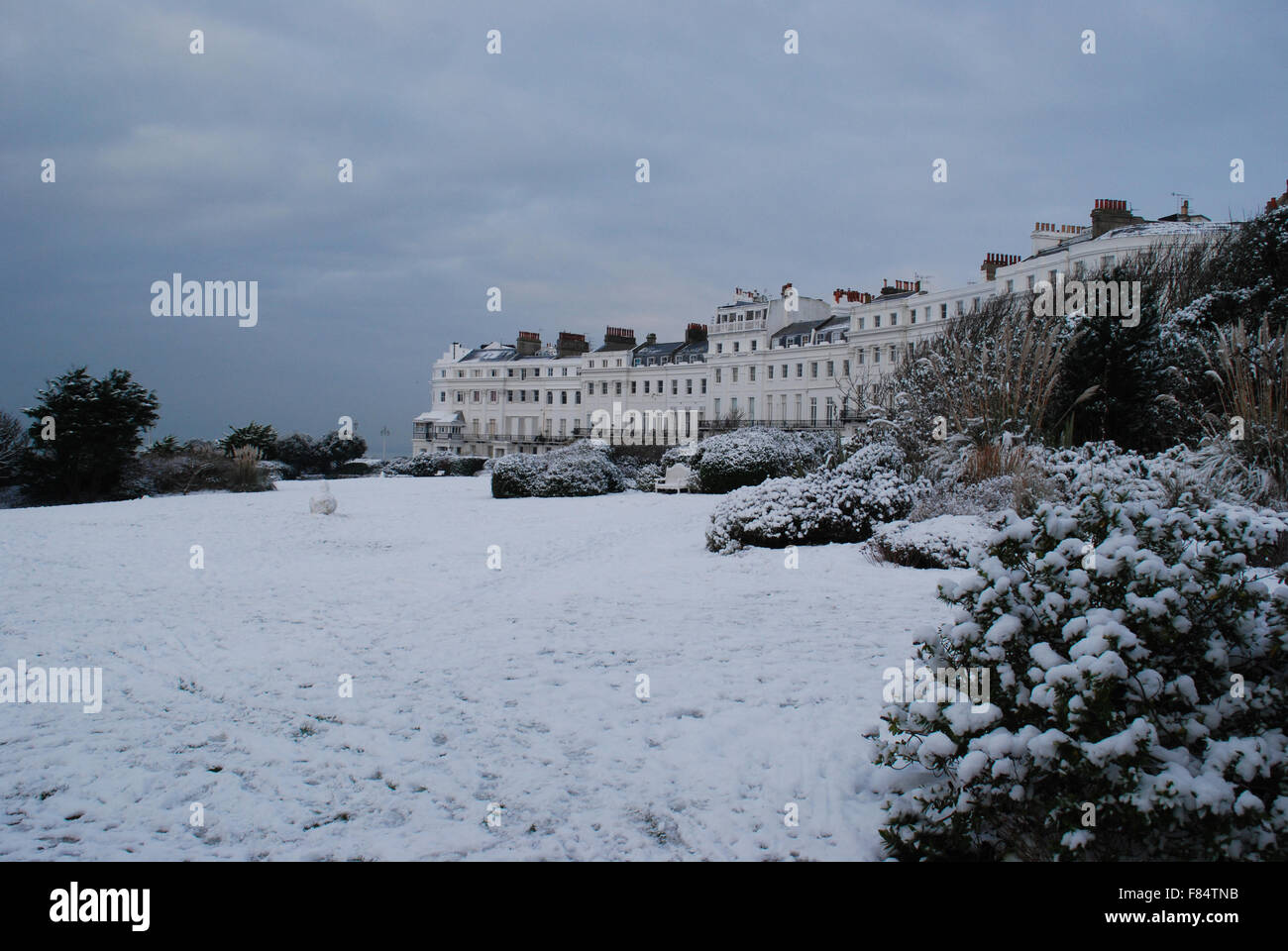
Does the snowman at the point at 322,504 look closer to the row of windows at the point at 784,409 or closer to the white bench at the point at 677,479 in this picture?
the white bench at the point at 677,479

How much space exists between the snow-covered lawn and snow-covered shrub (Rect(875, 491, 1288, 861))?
62 centimetres

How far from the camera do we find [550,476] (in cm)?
2256

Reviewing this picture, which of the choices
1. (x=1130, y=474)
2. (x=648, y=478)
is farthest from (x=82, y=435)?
(x=1130, y=474)

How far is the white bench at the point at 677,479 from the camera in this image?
24.8m

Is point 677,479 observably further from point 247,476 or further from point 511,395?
point 511,395

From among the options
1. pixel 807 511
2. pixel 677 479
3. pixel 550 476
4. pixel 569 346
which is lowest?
pixel 807 511

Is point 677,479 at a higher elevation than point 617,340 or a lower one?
lower

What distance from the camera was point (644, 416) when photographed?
→ 75.4 metres

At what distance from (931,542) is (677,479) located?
1527cm

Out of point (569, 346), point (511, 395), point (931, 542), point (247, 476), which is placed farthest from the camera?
point (511, 395)

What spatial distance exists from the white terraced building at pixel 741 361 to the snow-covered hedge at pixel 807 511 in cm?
2633

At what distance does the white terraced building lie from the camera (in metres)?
44.3
